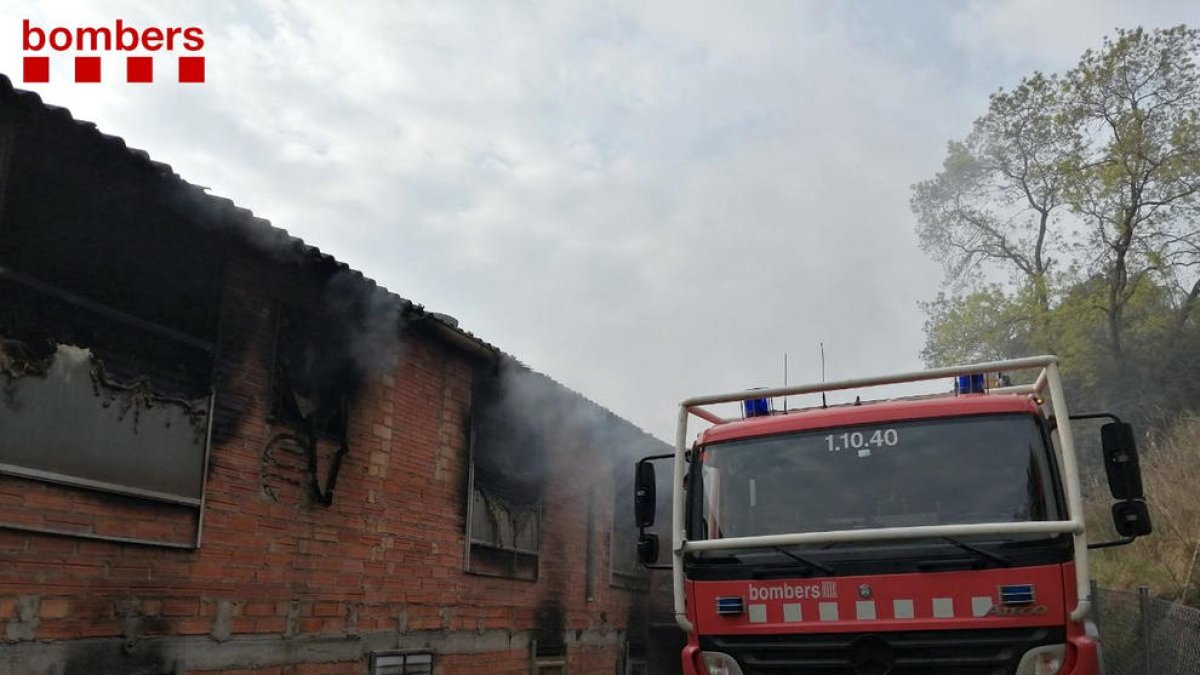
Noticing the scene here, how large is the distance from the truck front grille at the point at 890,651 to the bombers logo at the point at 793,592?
0.21 m

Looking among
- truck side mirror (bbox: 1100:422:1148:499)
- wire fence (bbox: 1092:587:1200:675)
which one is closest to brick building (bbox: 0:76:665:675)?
truck side mirror (bbox: 1100:422:1148:499)

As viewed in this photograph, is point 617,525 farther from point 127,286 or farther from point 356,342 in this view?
point 127,286

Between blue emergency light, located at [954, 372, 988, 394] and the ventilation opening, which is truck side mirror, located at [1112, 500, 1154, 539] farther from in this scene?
the ventilation opening

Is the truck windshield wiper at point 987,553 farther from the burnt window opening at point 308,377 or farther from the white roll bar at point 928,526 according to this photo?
the burnt window opening at point 308,377

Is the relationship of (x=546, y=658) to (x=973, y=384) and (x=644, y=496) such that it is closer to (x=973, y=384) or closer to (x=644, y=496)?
(x=644, y=496)

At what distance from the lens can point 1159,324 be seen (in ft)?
Answer: 86.5

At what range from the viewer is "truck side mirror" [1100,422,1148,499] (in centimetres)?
496

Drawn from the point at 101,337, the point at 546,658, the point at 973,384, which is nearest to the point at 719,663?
the point at 973,384

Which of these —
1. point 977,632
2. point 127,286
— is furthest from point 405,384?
point 977,632

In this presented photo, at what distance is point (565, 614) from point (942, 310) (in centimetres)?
2296

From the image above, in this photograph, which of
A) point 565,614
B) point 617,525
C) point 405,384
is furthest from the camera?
point 617,525

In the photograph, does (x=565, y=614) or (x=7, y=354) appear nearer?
(x=7, y=354)

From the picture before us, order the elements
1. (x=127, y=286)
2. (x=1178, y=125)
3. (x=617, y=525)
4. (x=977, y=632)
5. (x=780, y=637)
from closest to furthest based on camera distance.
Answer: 1. (x=977, y=632)
2. (x=780, y=637)
3. (x=127, y=286)
4. (x=617, y=525)
5. (x=1178, y=125)

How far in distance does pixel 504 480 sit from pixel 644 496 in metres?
4.26
